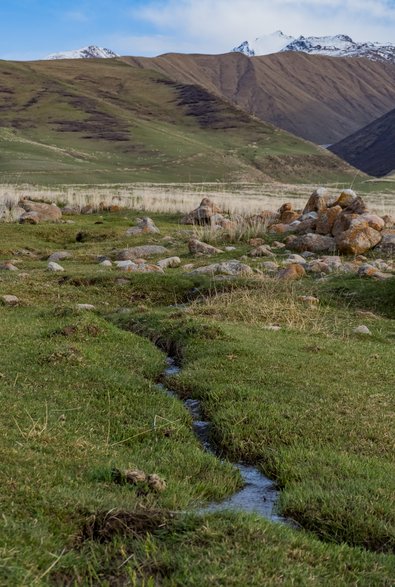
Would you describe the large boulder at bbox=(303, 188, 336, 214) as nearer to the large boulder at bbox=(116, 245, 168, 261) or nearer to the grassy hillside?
the large boulder at bbox=(116, 245, 168, 261)

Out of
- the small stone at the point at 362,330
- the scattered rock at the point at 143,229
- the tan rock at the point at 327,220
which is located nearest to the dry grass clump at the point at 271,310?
the small stone at the point at 362,330

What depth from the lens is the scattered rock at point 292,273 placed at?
19303 mm

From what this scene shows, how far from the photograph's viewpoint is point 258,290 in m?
17.1

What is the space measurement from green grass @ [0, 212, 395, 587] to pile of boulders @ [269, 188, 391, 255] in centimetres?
821

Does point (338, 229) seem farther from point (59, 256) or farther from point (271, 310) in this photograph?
point (271, 310)

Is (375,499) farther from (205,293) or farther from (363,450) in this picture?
(205,293)

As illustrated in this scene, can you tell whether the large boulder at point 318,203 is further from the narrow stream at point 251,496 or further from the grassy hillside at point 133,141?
the grassy hillside at point 133,141

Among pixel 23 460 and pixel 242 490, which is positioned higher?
pixel 23 460

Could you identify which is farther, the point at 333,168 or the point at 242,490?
the point at 333,168

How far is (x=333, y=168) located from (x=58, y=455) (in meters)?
143

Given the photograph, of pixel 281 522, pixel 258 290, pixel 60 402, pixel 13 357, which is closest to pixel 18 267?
pixel 258 290

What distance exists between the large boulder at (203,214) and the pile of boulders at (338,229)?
4.61 meters

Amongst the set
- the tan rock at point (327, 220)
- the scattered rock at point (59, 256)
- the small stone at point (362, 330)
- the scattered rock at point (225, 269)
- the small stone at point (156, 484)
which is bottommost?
the scattered rock at point (59, 256)

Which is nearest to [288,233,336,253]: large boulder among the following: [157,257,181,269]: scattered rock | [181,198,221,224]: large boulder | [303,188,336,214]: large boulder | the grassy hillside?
[303,188,336,214]: large boulder
